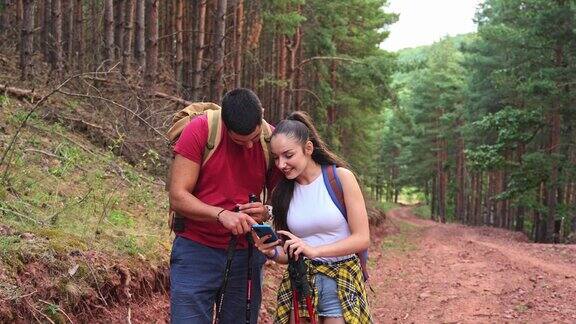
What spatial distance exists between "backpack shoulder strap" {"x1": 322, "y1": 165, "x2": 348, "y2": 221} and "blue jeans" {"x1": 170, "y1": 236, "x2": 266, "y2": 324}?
0.68m

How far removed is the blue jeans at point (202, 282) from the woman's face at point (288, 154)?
640mm

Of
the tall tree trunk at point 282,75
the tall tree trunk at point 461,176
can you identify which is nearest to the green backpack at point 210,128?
Result: the tall tree trunk at point 282,75

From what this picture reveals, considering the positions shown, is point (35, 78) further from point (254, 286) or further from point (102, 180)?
point (254, 286)

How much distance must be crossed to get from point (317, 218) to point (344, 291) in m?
0.51

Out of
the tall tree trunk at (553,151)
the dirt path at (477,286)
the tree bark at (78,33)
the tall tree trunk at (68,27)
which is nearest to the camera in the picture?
the dirt path at (477,286)

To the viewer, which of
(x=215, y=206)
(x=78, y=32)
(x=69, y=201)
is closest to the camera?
(x=215, y=206)

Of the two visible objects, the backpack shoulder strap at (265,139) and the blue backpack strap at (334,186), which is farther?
the backpack shoulder strap at (265,139)

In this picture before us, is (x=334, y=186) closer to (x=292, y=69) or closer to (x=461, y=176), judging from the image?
(x=292, y=69)

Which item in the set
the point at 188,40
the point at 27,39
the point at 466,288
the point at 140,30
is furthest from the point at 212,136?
the point at 188,40

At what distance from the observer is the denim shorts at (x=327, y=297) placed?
3654mm

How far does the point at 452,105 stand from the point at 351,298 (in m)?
41.2

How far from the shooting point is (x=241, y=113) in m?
3.53

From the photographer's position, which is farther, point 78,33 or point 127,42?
point 78,33

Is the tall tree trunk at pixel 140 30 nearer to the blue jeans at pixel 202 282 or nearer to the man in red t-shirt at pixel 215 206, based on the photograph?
the man in red t-shirt at pixel 215 206
